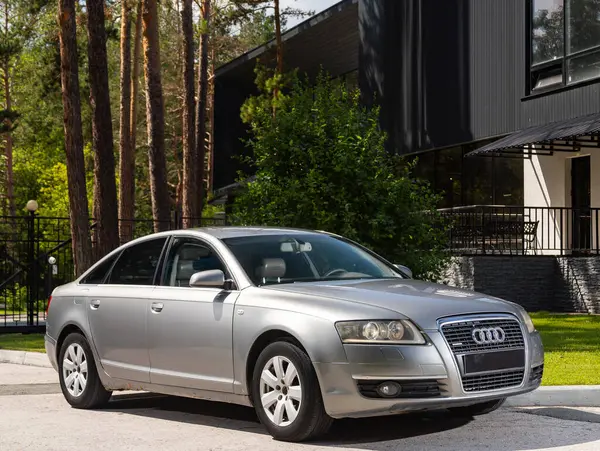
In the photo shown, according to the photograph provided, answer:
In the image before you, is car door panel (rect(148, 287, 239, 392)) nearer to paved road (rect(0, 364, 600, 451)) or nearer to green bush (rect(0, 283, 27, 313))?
paved road (rect(0, 364, 600, 451))

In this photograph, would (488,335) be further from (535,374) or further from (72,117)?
(72,117)

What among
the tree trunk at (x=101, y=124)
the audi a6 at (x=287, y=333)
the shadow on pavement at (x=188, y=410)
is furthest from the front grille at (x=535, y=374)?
the tree trunk at (x=101, y=124)

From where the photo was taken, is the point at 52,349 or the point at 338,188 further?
the point at 338,188

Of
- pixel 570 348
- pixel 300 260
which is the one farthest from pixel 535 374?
pixel 570 348

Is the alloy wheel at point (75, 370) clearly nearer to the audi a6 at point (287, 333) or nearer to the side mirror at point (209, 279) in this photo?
the audi a6 at point (287, 333)

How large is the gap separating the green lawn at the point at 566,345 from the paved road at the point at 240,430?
2026 millimetres

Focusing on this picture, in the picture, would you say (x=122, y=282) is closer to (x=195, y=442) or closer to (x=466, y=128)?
(x=195, y=442)

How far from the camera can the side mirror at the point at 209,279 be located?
8.86 m

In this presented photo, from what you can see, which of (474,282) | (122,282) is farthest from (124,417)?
(474,282)

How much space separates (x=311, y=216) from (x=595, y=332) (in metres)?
5.47

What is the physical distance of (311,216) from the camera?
17.2m

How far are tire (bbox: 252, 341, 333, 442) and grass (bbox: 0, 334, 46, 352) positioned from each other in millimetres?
9238

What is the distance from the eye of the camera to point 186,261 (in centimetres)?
977

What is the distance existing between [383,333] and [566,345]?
8971 millimetres
